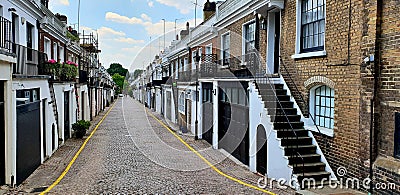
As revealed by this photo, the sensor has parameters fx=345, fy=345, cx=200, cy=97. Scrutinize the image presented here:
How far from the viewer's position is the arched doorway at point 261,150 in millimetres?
10578

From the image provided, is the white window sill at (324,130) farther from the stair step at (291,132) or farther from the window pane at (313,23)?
the window pane at (313,23)

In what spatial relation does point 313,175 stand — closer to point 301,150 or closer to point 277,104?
point 301,150

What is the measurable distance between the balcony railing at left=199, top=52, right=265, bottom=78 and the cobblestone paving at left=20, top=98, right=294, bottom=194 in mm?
3503

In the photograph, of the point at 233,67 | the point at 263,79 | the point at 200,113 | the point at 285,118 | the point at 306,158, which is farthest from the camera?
the point at 200,113

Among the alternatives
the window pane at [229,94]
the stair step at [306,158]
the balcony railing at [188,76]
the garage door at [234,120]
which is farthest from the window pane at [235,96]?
the balcony railing at [188,76]

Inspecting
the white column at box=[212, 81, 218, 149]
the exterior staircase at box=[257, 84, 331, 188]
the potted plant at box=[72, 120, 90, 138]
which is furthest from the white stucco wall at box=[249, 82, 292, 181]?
the potted plant at box=[72, 120, 90, 138]

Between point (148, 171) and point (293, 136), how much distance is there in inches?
190

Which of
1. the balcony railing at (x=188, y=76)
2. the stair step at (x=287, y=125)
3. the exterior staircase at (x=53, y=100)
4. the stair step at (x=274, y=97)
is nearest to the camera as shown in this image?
the stair step at (x=287, y=125)

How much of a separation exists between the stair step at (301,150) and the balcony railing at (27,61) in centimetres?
801

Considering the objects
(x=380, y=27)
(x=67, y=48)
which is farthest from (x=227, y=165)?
(x=67, y=48)

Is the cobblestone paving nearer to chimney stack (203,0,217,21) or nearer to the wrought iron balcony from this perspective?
the wrought iron balcony

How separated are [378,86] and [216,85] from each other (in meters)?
8.62

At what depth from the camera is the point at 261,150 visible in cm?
1084

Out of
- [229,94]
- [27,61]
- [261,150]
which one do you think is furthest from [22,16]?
[261,150]
